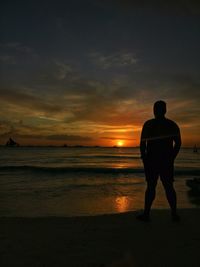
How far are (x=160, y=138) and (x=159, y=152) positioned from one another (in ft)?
0.93

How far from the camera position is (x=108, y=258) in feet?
12.2

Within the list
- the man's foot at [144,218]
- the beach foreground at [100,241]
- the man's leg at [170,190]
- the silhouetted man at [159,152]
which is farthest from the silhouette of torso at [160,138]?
the beach foreground at [100,241]

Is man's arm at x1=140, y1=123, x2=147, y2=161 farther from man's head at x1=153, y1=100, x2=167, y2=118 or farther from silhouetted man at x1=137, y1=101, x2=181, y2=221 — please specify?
man's head at x1=153, y1=100, x2=167, y2=118

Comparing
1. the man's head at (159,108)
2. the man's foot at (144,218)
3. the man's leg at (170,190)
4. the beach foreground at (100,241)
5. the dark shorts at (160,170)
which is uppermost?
the man's head at (159,108)

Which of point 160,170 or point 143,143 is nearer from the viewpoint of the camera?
point 160,170

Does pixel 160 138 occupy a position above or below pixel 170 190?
above

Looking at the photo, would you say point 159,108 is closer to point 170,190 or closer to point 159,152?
point 159,152

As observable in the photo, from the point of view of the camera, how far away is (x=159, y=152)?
18.3 feet

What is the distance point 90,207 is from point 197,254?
482cm

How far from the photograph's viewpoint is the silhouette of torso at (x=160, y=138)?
5.57 meters

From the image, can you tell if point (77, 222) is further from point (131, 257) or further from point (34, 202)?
point (34, 202)

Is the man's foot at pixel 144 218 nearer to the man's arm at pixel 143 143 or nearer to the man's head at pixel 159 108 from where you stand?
the man's arm at pixel 143 143

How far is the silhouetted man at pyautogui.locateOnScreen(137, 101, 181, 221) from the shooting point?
5551mm

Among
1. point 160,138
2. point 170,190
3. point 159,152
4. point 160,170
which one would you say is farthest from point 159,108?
point 170,190
